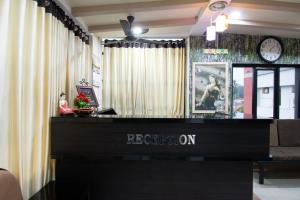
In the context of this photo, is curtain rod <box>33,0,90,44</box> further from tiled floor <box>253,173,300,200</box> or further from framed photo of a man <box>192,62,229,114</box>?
tiled floor <box>253,173,300,200</box>

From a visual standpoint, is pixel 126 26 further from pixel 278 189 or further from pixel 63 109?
pixel 278 189

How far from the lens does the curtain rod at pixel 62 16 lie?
2.69 meters

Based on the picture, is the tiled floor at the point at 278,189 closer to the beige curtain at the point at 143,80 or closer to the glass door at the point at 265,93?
the glass door at the point at 265,93

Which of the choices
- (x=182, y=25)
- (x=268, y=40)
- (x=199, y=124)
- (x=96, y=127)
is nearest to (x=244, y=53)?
(x=268, y=40)

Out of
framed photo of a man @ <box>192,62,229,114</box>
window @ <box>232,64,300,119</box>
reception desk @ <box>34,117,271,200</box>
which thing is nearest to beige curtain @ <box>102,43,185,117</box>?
framed photo of a man @ <box>192,62,229,114</box>

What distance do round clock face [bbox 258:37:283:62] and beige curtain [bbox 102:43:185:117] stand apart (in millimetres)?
1731

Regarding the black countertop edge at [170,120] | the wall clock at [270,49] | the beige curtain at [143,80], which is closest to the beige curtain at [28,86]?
the black countertop edge at [170,120]

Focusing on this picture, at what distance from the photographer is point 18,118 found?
83.2 inches

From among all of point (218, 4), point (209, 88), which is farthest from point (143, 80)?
point (218, 4)

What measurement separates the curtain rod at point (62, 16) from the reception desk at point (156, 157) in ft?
3.97

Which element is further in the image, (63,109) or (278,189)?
(278,189)

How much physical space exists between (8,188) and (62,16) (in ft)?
7.44

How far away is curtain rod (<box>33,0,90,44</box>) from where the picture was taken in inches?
106

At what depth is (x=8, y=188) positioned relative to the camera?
1608 millimetres
